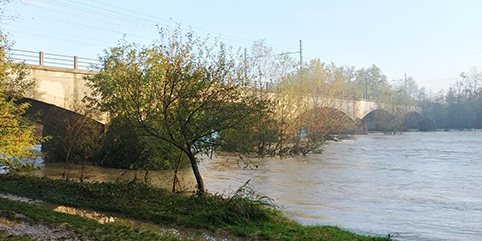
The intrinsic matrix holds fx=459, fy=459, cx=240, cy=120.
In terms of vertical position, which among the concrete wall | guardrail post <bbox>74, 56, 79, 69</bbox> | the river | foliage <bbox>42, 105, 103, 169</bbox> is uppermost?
guardrail post <bbox>74, 56, 79, 69</bbox>

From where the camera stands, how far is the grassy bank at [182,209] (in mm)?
10570

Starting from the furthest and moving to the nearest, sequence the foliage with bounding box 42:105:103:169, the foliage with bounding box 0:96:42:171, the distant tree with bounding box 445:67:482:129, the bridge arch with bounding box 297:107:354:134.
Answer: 1. the distant tree with bounding box 445:67:482:129
2. the bridge arch with bounding box 297:107:354:134
3. the foliage with bounding box 42:105:103:169
4. the foliage with bounding box 0:96:42:171

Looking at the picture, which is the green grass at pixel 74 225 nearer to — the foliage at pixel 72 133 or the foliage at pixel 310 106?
the foliage at pixel 72 133

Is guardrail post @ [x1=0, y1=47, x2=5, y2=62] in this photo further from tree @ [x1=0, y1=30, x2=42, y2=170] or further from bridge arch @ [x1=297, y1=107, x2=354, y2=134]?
bridge arch @ [x1=297, y1=107, x2=354, y2=134]

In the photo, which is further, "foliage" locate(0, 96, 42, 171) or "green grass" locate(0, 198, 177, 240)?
"foliage" locate(0, 96, 42, 171)

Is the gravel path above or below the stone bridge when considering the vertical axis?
below

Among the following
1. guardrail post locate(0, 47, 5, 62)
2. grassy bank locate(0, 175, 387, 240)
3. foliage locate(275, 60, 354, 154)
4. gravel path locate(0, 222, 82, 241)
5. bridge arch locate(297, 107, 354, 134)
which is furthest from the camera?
bridge arch locate(297, 107, 354, 134)

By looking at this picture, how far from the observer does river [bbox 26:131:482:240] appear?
13.6 meters

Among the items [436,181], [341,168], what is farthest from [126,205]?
[341,168]

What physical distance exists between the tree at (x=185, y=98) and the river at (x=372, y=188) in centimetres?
167

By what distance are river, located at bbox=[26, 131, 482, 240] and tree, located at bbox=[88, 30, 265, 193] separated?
1.67 meters

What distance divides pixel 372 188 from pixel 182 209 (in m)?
11.5

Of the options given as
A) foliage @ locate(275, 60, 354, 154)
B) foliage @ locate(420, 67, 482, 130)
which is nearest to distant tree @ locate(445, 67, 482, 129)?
foliage @ locate(420, 67, 482, 130)

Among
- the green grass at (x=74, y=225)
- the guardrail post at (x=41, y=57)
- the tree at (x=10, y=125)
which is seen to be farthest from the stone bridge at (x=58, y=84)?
the green grass at (x=74, y=225)
